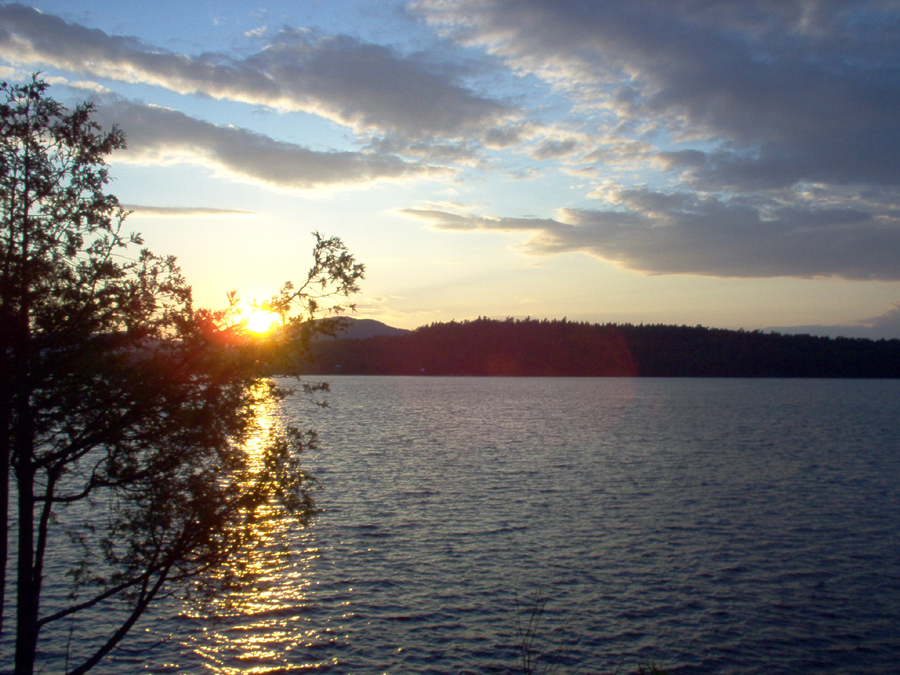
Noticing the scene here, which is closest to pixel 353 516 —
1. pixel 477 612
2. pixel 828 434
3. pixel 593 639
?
pixel 477 612

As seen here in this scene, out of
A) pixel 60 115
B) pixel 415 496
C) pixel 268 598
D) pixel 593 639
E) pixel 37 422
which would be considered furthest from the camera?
pixel 415 496

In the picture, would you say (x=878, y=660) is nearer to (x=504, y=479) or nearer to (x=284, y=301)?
(x=284, y=301)

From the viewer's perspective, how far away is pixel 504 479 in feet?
109

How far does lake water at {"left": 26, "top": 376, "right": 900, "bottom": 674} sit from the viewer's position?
1453 cm

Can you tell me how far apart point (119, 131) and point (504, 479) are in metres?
27.5

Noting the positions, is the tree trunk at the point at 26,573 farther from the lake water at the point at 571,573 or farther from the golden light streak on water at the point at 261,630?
the golden light streak on water at the point at 261,630

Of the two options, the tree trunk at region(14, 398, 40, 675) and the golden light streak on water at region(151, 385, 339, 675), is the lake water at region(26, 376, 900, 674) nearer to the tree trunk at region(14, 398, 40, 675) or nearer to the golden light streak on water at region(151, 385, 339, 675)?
the golden light streak on water at region(151, 385, 339, 675)

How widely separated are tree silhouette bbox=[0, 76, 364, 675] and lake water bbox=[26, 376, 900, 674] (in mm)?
1367

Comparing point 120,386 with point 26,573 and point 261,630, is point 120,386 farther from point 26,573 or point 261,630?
point 261,630

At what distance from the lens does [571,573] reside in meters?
19.2

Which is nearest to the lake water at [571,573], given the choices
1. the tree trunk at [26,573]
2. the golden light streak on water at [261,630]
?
the golden light streak on water at [261,630]

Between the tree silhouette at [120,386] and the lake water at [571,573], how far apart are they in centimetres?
137

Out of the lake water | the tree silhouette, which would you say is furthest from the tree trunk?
the lake water

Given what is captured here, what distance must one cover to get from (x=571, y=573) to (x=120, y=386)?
49.1ft
